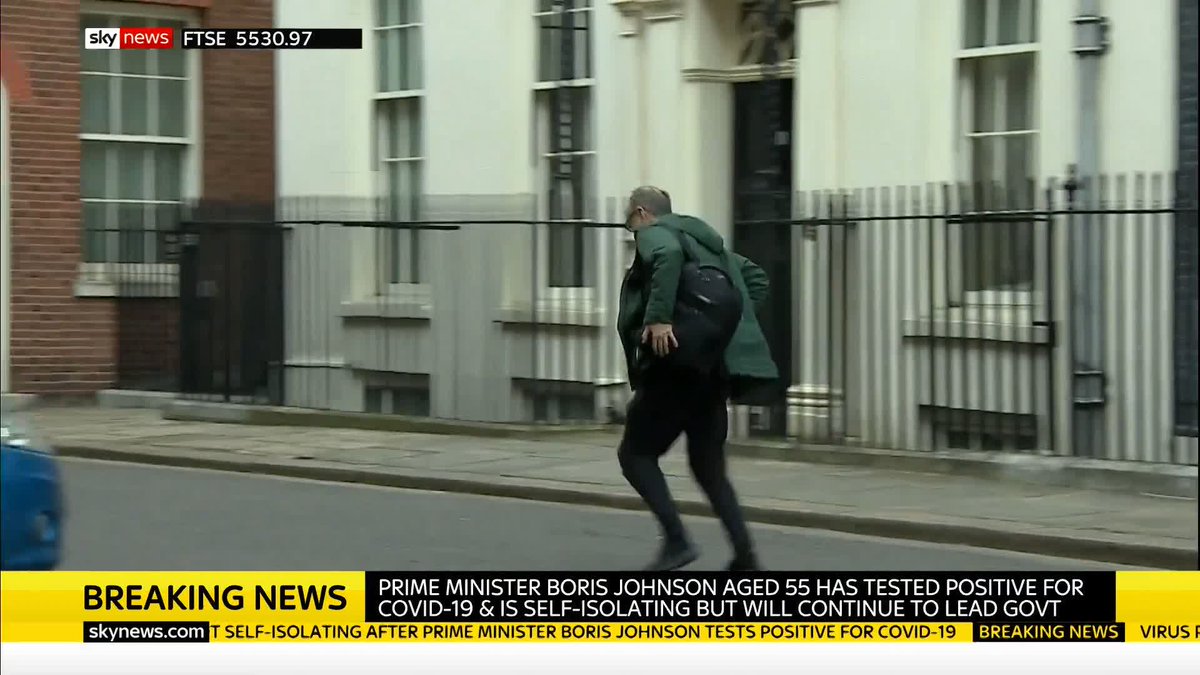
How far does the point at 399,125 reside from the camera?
60.5ft

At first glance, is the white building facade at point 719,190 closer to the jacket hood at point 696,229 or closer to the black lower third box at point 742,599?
the jacket hood at point 696,229

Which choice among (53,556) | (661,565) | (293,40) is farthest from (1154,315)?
(293,40)

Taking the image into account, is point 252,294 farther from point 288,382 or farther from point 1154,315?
point 1154,315

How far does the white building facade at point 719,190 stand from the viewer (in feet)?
43.3

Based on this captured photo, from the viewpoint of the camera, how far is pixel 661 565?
9266 millimetres

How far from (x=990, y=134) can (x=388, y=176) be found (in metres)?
6.18

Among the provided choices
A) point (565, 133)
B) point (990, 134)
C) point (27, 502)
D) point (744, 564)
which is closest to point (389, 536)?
point (744, 564)

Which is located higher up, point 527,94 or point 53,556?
point 527,94

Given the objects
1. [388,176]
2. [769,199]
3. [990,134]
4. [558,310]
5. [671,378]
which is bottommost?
[671,378]

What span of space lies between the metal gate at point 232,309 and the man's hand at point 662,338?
9753mm

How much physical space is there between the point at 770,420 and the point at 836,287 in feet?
3.82

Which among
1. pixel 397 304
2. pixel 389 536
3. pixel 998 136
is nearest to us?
pixel 389 536

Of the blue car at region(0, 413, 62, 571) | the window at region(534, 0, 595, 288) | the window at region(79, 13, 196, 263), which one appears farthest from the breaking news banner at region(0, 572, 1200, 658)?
the window at region(79, 13, 196, 263)

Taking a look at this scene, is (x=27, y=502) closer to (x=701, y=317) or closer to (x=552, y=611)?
(x=552, y=611)
